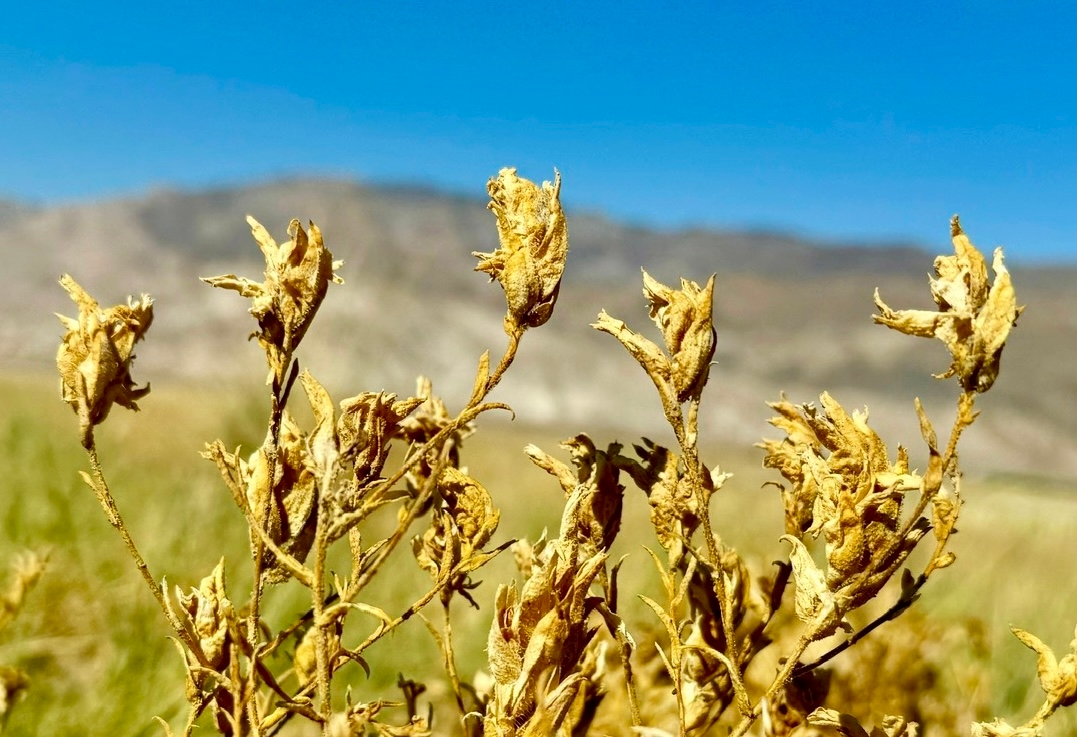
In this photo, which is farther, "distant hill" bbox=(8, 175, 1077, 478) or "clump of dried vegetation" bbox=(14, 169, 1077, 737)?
"distant hill" bbox=(8, 175, 1077, 478)

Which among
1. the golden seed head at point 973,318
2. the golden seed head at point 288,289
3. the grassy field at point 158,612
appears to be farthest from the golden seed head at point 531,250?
the grassy field at point 158,612

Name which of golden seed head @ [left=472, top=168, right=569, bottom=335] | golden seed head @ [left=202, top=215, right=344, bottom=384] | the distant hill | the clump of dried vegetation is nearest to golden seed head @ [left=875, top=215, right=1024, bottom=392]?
the clump of dried vegetation

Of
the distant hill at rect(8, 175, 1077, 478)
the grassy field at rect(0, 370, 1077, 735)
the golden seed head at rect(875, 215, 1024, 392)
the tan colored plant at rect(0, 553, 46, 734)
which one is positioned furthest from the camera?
the distant hill at rect(8, 175, 1077, 478)

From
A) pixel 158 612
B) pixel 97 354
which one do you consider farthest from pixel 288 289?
pixel 158 612

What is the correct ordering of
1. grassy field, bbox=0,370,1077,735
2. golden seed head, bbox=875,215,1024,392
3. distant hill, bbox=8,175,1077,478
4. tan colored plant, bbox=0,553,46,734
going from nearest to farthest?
golden seed head, bbox=875,215,1024,392 < tan colored plant, bbox=0,553,46,734 < grassy field, bbox=0,370,1077,735 < distant hill, bbox=8,175,1077,478

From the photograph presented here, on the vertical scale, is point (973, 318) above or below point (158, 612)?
above

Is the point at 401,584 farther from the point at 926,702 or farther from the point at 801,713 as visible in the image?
the point at 801,713

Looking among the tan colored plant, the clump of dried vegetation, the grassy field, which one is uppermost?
the clump of dried vegetation

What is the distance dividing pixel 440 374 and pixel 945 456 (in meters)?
42.0

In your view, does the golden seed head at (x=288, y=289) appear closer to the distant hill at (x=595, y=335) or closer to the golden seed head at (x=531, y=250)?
the golden seed head at (x=531, y=250)

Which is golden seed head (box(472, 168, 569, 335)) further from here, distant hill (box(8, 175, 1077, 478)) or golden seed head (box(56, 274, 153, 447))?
distant hill (box(8, 175, 1077, 478))

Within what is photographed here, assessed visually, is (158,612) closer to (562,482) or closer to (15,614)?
(15,614)

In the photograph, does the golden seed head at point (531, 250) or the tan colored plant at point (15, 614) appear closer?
the golden seed head at point (531, 250)

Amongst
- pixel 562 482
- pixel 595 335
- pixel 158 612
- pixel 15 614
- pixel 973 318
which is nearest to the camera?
pixel 973 318
